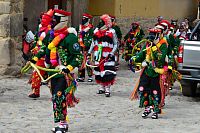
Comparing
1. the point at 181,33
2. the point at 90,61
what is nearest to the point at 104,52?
the point at 90,61

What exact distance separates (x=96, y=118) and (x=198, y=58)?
318 centimetres

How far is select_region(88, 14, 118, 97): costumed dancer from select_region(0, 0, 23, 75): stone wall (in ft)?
9.82

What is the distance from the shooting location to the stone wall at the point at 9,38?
575 inches

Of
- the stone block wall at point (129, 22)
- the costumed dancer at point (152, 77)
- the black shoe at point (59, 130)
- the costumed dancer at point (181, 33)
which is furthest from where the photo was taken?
the stone block wall at point (129, 22)

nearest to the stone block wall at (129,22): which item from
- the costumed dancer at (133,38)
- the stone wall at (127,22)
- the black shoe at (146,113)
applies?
the stone wall at (127,22)

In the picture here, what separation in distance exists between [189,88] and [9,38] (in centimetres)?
504

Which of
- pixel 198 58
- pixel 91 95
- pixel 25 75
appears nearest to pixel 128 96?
pixel 91 95

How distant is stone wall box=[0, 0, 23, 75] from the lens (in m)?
14.6

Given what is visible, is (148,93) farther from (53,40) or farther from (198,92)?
(198,92)

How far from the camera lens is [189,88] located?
12.7 meters

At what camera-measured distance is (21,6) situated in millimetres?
15195

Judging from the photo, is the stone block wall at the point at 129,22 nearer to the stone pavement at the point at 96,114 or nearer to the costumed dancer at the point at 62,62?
the stone pavement at the point at 96,114

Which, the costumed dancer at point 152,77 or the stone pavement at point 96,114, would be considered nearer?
the stone pavement at point 96,114

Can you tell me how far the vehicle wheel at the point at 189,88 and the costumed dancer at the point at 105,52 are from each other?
165cm
